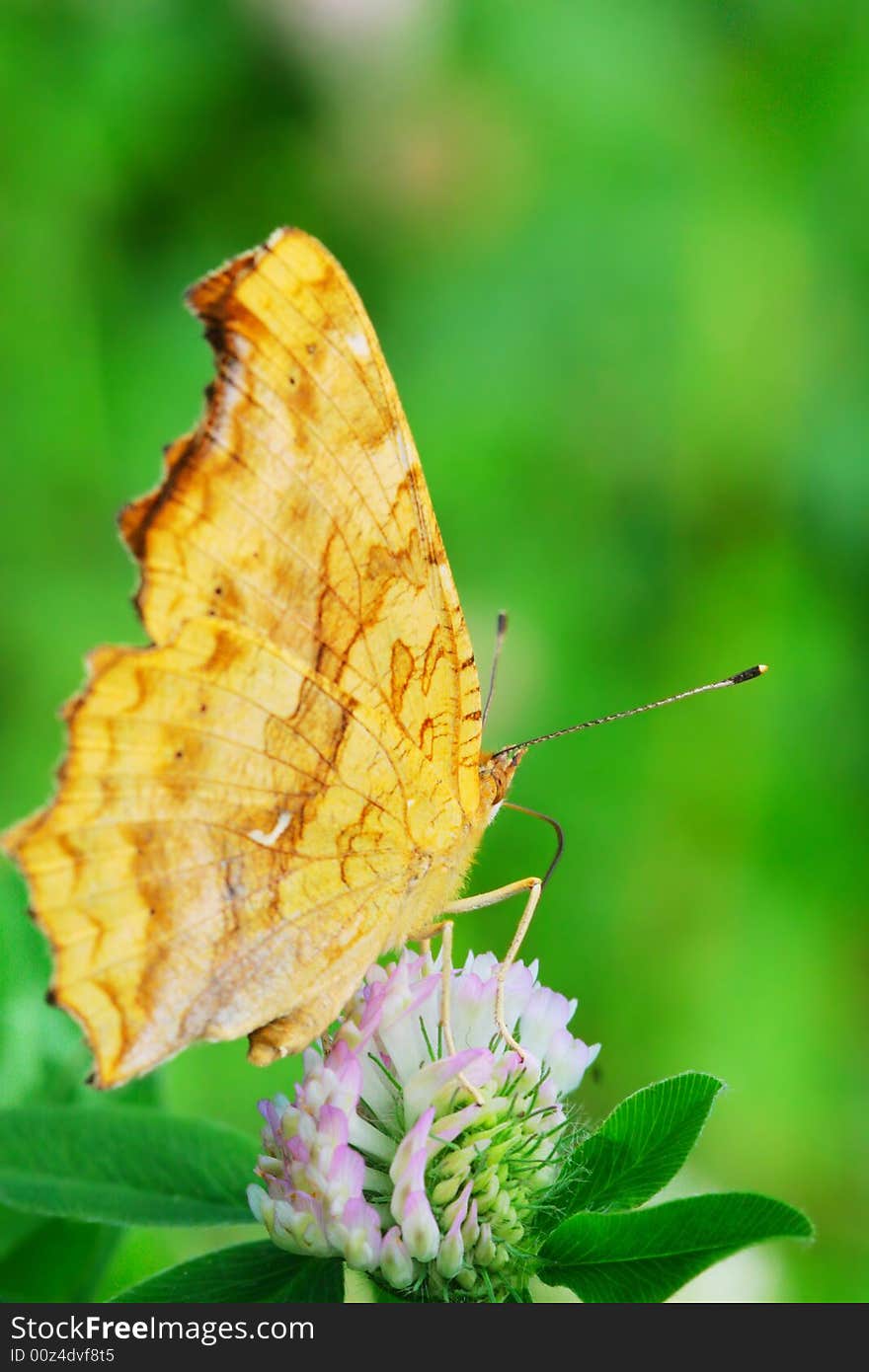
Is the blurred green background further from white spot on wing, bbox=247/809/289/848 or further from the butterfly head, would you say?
white spot on wing, bbox=247/809/289/848

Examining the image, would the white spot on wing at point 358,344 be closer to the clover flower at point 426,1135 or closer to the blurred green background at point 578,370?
the clover flower at point 426,1135

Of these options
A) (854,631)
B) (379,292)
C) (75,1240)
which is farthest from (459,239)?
(75,1240)

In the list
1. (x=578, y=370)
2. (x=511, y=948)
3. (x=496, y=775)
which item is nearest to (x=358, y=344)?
(x=496, y=775)

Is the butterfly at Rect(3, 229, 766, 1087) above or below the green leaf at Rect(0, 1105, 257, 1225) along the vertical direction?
above

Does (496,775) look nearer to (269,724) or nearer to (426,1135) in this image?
(269,724)

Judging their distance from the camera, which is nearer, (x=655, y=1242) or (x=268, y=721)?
(x=655, y=1242)

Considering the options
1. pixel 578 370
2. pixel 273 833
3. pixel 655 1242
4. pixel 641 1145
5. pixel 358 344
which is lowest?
pixel 655 1242

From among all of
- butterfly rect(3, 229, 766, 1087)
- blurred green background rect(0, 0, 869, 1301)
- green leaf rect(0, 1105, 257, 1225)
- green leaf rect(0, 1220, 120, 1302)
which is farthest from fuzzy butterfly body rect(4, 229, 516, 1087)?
blurred green background rect(0, 0, 869, 1301)
